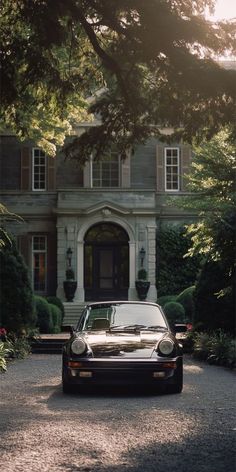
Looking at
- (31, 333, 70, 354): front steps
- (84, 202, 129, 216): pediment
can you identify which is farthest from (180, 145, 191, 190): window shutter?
(31, 333, 70, 354): front steps

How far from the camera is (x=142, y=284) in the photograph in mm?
29891

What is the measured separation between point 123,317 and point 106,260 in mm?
20798

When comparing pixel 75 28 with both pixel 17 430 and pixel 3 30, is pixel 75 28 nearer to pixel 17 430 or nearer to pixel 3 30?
pixel 3 30

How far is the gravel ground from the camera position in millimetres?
5383

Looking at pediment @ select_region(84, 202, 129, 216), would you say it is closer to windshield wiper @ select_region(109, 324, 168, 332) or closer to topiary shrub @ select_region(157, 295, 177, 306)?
topiary shrub @ select_region(157, 295, 177, 306)

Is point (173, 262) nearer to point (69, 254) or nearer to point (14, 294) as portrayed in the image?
point (69, 254)

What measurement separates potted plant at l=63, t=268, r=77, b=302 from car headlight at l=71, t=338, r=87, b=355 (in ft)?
66.3

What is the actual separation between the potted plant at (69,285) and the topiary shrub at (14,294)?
12.1 m

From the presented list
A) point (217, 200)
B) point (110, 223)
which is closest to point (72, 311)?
point (110, 223)

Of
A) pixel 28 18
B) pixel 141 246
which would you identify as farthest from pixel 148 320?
pixel 141 246

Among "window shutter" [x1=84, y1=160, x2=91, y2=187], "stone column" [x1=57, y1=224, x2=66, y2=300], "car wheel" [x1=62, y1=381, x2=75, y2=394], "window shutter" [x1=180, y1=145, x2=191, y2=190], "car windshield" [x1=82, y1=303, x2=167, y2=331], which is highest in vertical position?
"window shutter" [x1=180, y1=145, x2=191, y2=190]

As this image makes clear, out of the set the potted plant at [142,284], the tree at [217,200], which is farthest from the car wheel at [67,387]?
the potted plant at [142,284]

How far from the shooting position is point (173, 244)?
102 feet

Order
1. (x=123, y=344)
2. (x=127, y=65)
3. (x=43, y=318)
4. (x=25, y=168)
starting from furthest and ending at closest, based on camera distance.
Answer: (x=25, y=168) < (x=43, y=318) < (x=123, y=344) < (x=127, y=65)
